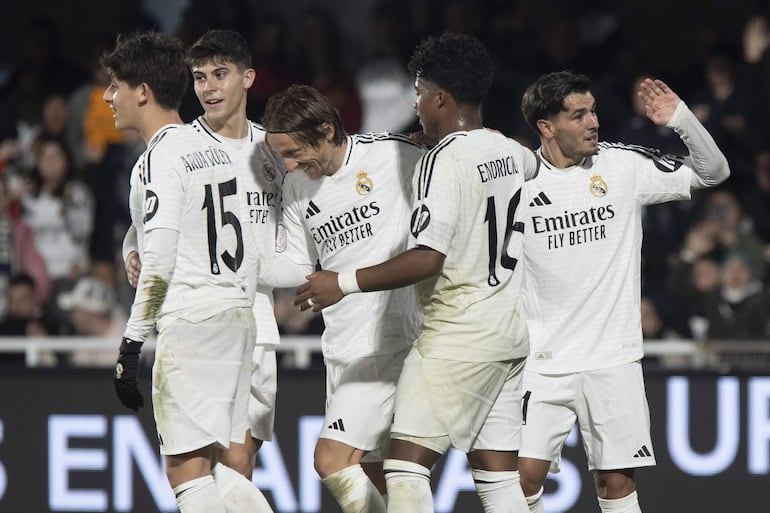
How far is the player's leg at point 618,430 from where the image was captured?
6168 millimetres

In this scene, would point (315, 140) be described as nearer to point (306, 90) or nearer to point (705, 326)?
point (306, 90)

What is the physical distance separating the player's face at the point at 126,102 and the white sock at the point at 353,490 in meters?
1.63

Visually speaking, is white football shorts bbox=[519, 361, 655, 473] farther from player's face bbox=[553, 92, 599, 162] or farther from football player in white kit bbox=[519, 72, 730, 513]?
player's face bbox=[553, 92, 599, 162]

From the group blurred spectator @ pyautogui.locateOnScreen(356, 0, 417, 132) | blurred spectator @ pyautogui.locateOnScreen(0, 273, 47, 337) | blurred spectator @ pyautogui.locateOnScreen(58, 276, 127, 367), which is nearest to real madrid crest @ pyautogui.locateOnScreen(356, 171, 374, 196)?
blurred spectator @ pyautogui.locateOnScreen(58, 276, 127, 367)

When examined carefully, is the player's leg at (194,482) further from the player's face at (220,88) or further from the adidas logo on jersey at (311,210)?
the player's face at (220,88)

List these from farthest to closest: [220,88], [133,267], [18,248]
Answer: [18,248]
[220,88]
[133,267]

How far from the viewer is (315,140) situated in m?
5.79

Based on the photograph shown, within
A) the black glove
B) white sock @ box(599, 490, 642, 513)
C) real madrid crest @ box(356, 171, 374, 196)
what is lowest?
white sock @ box(599, 490, 642, 513)

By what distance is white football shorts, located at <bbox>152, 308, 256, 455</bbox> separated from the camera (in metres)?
5.49

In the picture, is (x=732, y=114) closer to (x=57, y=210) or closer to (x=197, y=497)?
(x=57, y=210)

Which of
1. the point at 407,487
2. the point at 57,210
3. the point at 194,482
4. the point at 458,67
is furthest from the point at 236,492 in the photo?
the point at 57,210

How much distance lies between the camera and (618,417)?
6.20m

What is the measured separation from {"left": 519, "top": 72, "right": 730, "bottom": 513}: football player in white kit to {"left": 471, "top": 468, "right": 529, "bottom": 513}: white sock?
75 cm

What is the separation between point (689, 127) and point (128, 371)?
257cm
